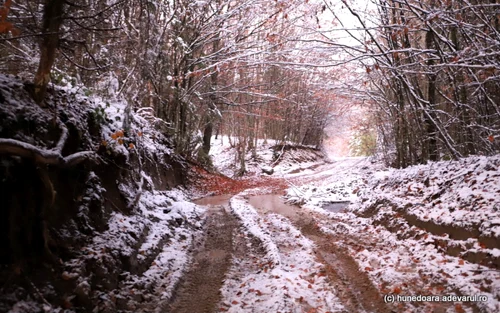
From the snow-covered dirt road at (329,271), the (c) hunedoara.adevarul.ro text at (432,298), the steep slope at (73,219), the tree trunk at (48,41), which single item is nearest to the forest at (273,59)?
the tree trunk at (48,41)

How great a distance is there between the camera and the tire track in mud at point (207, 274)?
4730mm

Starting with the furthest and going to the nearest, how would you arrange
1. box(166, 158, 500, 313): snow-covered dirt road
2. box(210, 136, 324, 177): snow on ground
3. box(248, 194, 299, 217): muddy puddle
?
box(210, 136, 324, 177): snow on ground
box(248, 194, 299, 217): muddy puddle
box(166, 158, 500, 313): snow-covered dirt road

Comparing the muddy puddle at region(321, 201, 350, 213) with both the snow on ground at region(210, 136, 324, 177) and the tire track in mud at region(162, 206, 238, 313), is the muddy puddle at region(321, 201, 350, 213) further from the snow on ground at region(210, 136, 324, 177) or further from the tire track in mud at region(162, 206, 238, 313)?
the snow on ground at region(210, 136, 324, 177)

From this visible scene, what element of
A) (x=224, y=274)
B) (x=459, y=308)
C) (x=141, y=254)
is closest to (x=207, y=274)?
(x=224, y=274)

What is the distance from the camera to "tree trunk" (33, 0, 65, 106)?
450 centimetres

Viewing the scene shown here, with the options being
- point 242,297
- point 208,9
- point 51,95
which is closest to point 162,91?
point 208,9

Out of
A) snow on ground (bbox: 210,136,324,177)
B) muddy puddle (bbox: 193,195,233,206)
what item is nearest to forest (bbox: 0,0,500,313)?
muddy puddle (bbox: 193,195,233,206)

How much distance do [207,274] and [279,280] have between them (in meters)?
1.40

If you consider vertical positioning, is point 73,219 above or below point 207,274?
above

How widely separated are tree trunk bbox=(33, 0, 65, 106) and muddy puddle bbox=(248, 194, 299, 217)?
23.3 ft

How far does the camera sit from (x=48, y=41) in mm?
4613

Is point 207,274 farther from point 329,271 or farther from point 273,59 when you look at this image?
point 273,59

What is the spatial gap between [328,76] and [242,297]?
12.5 metres

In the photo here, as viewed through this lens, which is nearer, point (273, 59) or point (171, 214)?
point (171, 214)
